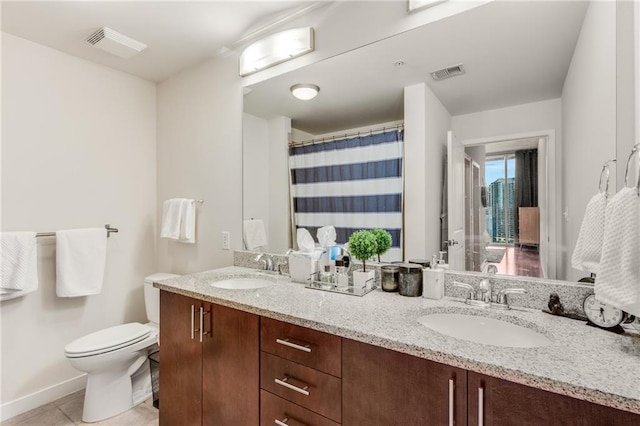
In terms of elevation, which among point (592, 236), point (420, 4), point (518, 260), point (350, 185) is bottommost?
point (518, 260)

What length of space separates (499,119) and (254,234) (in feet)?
5.11

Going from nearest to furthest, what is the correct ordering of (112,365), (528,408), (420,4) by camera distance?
1. (528,408)
2. (420,4)
3. (112,365)

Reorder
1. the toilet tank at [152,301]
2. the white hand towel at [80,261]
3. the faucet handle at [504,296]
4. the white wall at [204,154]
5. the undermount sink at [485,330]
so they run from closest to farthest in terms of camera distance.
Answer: the undermount sink at [485,330] < the faucet handle at [504,296] < the white hand towel at [80,261] < the white wall at [204,154] < the toilet tank at [152,301]

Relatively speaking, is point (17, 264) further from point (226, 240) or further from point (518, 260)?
point (518, 260)

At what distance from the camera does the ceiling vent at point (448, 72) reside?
1.42 metres

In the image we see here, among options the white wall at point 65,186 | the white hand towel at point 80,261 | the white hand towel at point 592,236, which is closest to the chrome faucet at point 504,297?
the white hand towel at point 592,236

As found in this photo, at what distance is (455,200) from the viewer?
4.84ft

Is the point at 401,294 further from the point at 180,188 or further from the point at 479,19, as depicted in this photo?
the point at 180,188

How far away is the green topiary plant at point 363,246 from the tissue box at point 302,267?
24 cm

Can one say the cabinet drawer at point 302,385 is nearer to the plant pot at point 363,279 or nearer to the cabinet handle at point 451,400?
the cabinet handle at point 451,400

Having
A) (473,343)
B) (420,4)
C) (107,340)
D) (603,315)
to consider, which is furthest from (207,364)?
(420,4)

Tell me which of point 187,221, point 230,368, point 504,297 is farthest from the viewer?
point 187,221

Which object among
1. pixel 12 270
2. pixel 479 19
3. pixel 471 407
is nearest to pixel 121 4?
pixel 12 270

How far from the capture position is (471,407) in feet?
2.59
